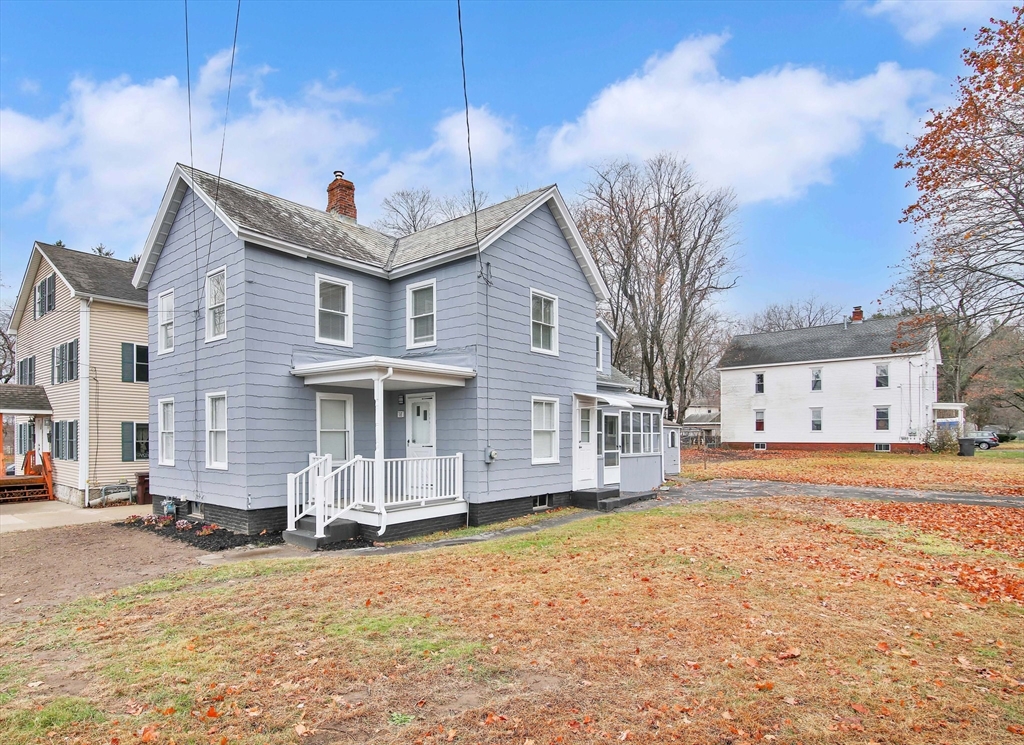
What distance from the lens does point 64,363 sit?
19.2 meters

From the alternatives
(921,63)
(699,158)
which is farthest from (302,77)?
(699,158)

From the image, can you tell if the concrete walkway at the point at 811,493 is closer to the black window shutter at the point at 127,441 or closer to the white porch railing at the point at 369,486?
the white porch railing at the point at 369,486

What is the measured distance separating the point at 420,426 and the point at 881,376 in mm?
31260

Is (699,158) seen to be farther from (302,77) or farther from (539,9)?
(302,77)

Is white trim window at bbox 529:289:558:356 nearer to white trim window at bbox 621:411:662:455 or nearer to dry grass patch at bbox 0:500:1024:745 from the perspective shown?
white trim window at bbox 621:411:662:455

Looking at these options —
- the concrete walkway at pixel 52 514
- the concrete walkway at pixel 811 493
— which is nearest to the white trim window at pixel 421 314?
the concrete walkway at pixel 811 493

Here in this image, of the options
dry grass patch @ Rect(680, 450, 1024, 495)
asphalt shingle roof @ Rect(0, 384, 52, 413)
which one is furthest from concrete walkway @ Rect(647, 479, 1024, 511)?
asphalt shingle roof @ Rect(0, 384, 52, 413)

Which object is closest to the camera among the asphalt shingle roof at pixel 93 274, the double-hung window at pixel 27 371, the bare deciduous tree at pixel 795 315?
the asphalt shingle roof at pixel 93 274

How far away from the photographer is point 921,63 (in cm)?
1473

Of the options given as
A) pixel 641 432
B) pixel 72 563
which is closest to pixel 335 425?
pixel 72 563

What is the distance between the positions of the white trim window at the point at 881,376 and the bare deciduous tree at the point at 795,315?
21781 millimetres

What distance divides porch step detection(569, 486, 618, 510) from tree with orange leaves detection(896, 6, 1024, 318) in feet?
33.5

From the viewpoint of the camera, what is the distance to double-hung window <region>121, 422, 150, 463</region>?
18.5m

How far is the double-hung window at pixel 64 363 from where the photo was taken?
18.5 meters
